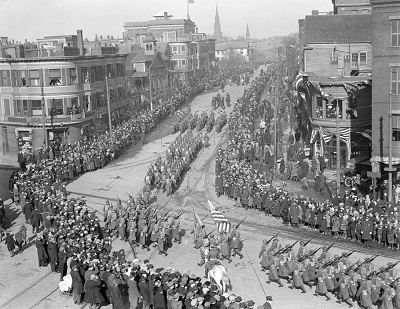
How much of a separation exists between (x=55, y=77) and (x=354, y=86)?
91.2 feet

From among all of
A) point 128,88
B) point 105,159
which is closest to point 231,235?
point 105,159

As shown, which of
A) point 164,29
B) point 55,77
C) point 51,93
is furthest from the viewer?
point 164,29

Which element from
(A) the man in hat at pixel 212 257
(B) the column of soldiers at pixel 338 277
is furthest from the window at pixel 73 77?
(B) the column of soldiers at pixel 338 277

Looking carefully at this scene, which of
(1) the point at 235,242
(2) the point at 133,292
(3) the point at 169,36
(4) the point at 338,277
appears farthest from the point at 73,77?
(3) the point at 169,36

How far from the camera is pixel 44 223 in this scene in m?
29.1

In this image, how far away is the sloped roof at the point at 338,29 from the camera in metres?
48.7

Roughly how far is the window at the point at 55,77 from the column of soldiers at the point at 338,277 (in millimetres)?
36222

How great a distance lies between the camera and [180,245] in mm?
27188

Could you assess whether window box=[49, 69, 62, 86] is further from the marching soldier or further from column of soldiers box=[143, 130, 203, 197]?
the marching soldier

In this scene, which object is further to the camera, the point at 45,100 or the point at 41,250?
the point at 45,100

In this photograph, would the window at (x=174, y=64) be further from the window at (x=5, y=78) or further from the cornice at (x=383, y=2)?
the cornice at (x=383, y=2)

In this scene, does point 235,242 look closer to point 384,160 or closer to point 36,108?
point 384,160

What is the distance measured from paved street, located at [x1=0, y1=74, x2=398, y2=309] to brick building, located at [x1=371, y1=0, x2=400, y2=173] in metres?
9.24

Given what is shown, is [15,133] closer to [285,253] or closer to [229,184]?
[229,184]
